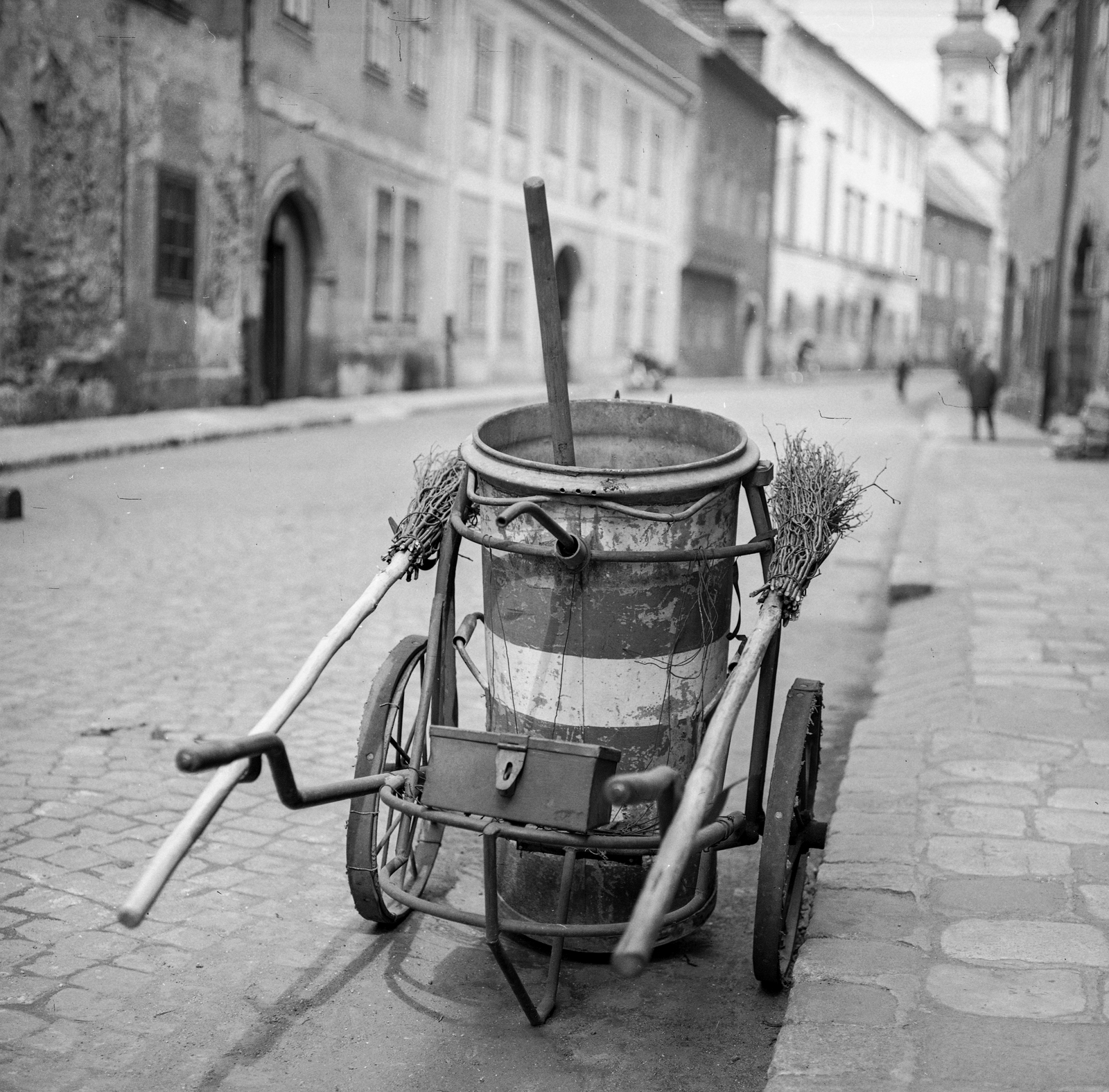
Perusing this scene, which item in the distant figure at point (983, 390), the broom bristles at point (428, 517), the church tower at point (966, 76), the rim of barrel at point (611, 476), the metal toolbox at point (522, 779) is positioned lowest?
→ the metal toolbox at point (522, 779)

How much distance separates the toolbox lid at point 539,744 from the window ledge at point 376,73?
66.6 feet

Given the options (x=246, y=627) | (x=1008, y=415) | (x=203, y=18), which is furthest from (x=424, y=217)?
(x=246, y=627)

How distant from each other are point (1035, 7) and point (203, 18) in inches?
610

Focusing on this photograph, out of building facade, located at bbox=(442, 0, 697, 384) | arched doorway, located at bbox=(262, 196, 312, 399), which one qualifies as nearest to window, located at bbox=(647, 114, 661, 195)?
building facade, located at bbox=(442, 0, 697, 384)

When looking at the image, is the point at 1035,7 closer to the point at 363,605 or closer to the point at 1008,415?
the point at 1008,415

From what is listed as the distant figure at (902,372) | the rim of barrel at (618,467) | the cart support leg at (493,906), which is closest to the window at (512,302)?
the distant figure at (902,372)

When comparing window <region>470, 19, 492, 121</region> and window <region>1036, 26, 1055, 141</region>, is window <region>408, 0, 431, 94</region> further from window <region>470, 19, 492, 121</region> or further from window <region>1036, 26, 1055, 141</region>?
window <region>1036, 26, 1055, 141</region>

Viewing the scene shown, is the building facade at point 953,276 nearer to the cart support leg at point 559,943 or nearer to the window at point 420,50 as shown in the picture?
the window at point 420,50

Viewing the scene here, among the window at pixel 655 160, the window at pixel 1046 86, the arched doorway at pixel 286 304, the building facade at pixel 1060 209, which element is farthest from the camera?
the window at pixel 655 160

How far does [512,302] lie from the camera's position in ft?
91.5

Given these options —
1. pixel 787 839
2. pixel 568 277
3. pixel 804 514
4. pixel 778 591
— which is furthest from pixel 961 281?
pixel 787 839

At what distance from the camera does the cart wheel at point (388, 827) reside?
340cm

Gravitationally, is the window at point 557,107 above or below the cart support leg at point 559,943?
above

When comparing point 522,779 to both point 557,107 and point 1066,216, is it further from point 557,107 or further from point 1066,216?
point 557,107
